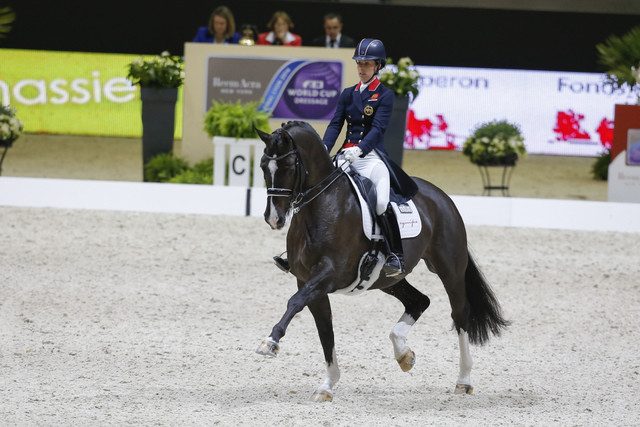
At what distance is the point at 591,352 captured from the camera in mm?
4996

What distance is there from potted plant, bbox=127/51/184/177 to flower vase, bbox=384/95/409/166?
7.31ft

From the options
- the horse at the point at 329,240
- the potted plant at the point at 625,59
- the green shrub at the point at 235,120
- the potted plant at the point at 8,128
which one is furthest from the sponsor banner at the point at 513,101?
the horse at the point at 329,240

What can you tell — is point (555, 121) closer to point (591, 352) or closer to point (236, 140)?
point (236, 140)

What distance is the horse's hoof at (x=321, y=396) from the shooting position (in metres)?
3.96

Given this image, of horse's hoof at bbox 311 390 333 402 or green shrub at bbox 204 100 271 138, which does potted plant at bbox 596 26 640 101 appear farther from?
horse's hoof at bbox 311 390 333 402

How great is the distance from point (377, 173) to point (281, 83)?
5573 millimetres

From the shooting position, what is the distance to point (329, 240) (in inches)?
150

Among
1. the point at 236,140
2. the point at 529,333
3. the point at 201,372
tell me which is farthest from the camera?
the point at 236,140

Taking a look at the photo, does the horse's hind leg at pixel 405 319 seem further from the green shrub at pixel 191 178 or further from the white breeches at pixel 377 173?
the green shrub at pixel 191 178

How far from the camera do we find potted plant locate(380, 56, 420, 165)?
9570 millimetres

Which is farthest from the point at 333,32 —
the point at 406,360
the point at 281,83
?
the point at 406,360

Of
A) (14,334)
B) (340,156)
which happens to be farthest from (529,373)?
(14,334)

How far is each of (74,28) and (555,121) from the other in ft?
23.3

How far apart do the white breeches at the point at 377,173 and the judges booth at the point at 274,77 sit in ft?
17.5
